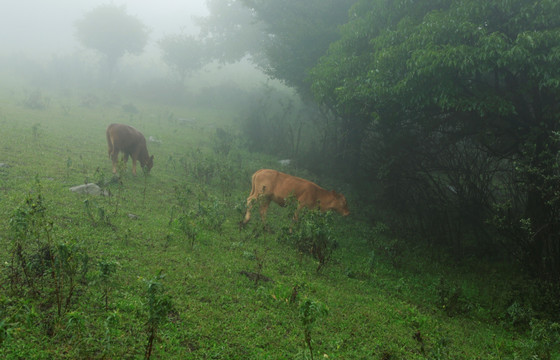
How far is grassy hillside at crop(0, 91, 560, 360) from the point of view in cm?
384

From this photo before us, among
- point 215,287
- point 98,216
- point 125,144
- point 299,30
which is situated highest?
point 299,30

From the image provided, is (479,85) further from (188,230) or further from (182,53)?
(182,53)

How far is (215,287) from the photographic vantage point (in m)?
5.37

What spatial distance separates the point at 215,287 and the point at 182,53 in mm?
34314

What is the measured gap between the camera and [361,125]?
14.3 meters

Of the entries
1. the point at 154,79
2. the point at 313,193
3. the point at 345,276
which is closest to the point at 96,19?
the point at 154,79

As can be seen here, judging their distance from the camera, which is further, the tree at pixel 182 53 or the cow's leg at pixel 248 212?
the tree at pixel 182 53

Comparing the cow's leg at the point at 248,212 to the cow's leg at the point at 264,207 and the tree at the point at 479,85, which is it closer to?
the cow's leg at the point at 264,207

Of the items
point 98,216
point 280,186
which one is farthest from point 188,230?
point 280,186

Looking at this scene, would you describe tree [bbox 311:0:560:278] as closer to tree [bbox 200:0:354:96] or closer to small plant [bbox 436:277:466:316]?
small plant [bbox 436:277:466:316]

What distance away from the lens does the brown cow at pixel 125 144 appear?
38.2 feet

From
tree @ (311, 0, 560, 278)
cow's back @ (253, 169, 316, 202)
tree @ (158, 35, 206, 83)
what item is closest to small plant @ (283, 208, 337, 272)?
cow's back @ (253, 169, 316, 202)

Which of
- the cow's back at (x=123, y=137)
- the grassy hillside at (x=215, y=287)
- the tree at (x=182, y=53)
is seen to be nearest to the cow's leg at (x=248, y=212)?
the grassy hillside at (x=215, y=287)

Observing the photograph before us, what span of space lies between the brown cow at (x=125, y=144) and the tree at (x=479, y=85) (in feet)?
21.1
